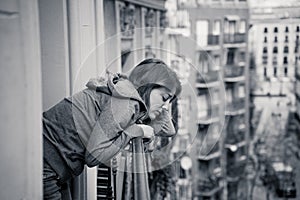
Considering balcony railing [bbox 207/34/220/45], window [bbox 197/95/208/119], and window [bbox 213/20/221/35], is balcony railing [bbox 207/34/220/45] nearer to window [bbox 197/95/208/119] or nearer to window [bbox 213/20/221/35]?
window [bbox 213/20/221/35]

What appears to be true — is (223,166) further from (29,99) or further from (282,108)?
(29,99)

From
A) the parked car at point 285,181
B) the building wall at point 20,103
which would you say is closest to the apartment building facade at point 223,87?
the parked car at point 285,181

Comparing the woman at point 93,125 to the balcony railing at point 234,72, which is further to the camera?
the balcony railing at point 234,72

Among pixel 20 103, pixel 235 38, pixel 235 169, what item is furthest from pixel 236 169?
pixel 20 103

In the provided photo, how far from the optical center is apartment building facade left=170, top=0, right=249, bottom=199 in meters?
1.44

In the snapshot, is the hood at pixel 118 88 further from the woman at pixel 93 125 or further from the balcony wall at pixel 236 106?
the balcony wall at pixel 236 106

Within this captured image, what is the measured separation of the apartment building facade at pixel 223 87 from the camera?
1436 mm

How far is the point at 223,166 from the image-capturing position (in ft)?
5.11

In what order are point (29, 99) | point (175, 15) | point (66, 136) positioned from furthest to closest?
point (175, 15)
point (66, 136)
point (29, 99)

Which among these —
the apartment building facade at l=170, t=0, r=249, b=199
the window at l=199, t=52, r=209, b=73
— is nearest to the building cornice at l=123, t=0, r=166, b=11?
the apartment building facade at l=170, t=0, r=249, b=199

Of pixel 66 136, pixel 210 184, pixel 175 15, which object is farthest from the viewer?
pixel 210 184

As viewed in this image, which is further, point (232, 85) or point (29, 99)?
point (232, 85)

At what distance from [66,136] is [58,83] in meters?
0.21

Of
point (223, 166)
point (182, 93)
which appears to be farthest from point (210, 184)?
point (182, 93)
